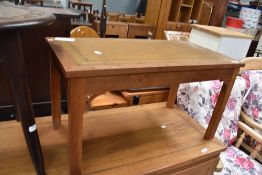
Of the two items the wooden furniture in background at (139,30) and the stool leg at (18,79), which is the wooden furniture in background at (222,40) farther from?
the stool leg at (18,79)

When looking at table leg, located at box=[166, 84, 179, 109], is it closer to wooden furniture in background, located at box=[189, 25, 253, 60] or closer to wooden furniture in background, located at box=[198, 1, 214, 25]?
wooden furniture in background, located at box=[189, 25, 253, 60]

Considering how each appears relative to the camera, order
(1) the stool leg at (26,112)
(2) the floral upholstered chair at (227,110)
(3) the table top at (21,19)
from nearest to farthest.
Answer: (3) the table top at (21,19) → (1) the stool leg at (26,112) → (2) the floral upholstered chair at (227,110)

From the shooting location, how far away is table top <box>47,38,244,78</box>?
2.12 feet

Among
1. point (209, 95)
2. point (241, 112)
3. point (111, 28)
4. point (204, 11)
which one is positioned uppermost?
point (204, 11)

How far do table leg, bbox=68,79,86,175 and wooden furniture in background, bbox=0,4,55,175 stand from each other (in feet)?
0.37

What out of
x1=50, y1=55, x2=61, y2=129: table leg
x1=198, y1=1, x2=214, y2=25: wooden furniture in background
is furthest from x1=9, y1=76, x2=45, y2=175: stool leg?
x1=198, y1=1, x2=214, y2=25: wooden furniture in background

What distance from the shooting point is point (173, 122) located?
125 centimetres

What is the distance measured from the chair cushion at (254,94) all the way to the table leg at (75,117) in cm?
132

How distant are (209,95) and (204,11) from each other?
1740mm

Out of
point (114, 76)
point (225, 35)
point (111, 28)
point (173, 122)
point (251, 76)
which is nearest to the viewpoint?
point (114, 76)

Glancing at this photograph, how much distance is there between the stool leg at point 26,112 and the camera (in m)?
0.62

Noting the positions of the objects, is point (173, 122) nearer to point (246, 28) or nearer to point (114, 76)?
point (114, 76)

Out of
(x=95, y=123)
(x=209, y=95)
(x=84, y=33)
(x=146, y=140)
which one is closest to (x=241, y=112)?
(x=209, y=95)

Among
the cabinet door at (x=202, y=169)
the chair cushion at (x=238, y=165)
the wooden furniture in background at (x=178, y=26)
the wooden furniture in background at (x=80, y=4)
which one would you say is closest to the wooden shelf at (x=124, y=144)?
the cabinet door at (x=202, y=169)
